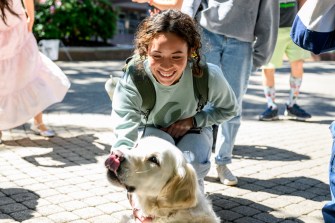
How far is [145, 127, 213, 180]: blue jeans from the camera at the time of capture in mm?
3404

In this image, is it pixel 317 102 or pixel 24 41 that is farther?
pixel 317 102

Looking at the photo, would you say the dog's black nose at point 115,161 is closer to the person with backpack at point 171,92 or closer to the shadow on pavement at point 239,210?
the person with backpack at point 171,92

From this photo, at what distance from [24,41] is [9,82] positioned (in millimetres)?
514

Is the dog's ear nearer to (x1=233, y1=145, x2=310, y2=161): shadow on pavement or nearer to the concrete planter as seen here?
(x1=233, y1=145, x2=310, y2=161): shadow on pavement

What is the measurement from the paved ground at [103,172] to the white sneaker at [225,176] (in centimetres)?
7

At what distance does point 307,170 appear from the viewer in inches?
193

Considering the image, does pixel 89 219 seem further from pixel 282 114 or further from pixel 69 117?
pixel 282 114

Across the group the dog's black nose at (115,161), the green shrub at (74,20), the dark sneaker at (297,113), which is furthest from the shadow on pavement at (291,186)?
the green shrub at (74,20)

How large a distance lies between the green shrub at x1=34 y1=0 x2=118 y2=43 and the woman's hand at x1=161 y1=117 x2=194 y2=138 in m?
10.6

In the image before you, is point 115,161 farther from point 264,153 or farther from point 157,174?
point 264,153

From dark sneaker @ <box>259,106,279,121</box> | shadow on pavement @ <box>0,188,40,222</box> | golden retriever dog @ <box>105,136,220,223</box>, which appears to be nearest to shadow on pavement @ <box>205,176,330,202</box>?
shadow on pavement @ <box>0,188,40,222</box>

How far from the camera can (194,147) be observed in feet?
11.3

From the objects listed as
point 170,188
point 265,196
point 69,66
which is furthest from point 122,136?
point 69,66

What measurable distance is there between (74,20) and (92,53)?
3.64ft
